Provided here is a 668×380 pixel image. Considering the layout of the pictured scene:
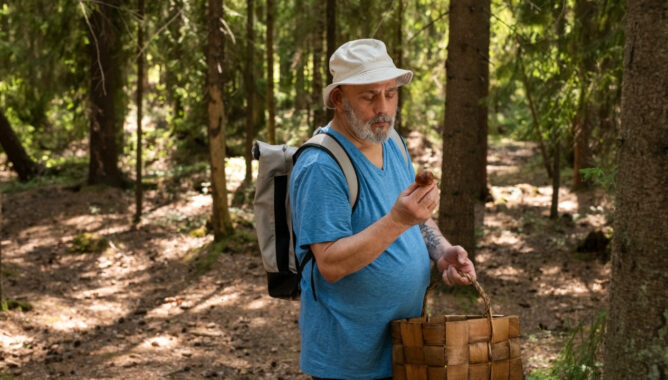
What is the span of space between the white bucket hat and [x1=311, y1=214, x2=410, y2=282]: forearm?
61 cm

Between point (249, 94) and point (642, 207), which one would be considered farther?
point (249, 94)

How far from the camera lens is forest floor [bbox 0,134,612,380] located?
282 inches

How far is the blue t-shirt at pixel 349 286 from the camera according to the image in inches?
97.8

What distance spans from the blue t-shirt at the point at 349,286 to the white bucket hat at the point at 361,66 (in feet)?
0.76

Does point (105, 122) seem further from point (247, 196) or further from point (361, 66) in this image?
point (361, 66)

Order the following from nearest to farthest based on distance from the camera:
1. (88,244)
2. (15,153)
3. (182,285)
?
(182,285)
(88,244)
(15,153)

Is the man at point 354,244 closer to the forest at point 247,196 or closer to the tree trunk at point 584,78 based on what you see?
the forest at point 247,196

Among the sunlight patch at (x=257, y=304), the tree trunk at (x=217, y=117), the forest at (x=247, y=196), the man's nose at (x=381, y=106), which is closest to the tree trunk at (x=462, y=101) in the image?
the forest at (x=247, y=196)

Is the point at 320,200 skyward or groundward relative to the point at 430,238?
skyward

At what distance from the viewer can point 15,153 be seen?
55.2ft

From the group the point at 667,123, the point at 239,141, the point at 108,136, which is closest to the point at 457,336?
the point at 667,123

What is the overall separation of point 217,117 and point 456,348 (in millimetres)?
9425

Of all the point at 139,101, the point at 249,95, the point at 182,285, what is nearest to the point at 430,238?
the point at 182,285

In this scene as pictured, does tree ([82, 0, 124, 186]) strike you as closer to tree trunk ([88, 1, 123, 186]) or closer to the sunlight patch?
tree trunk ([88, 1, 123, 186])
